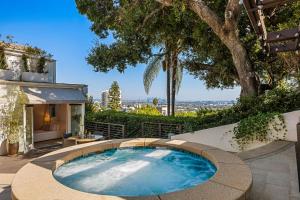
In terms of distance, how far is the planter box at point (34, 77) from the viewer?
14.2 m

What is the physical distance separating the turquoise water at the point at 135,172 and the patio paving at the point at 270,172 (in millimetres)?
1293

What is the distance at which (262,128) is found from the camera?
962cm

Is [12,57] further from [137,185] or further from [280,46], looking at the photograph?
[280,46]

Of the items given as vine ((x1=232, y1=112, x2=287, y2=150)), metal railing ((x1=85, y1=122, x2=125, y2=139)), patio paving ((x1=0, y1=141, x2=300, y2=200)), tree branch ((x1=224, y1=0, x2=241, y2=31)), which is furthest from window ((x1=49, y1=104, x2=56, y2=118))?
vine ((x1=232, y1=112, x2=287, y2=150))

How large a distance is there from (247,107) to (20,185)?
997 centimetres

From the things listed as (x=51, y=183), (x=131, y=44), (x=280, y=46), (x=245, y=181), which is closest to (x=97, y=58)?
(x=131, y=44)

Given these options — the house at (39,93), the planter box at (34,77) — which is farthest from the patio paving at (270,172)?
the planter box at (34,77)

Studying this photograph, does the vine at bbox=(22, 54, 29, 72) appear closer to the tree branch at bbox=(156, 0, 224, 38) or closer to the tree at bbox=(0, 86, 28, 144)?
the tree at bbox=(0, 86, 28, 144)

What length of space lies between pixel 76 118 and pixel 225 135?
10186mm

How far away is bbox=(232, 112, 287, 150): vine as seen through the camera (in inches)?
373

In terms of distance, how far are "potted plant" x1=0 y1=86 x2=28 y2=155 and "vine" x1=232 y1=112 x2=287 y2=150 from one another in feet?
35.9

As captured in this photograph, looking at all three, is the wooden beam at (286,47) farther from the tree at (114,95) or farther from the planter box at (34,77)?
the tree at (114,95)

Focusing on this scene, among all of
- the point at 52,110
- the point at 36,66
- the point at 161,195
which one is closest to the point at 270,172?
the point at 161,195

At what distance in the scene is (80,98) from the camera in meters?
15.9
